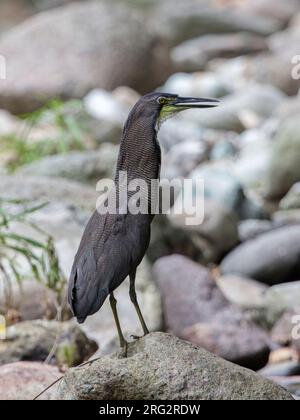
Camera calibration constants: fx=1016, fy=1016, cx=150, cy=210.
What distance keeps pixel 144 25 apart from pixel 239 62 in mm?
3112

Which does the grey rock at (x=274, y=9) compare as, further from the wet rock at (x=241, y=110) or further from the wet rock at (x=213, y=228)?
the wet rock at (x=213, y=228)

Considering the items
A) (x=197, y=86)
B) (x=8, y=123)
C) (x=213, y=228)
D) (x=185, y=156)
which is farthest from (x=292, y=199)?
(x=197, y=86)

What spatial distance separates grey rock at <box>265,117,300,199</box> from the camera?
11289mm

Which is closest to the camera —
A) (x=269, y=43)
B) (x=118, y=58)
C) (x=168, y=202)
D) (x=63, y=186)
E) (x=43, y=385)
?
(x=43, y=385)

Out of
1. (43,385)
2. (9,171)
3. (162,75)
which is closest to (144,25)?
(162,75)

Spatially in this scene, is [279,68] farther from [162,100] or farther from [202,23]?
[162,100]

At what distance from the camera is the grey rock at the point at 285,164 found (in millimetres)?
11289

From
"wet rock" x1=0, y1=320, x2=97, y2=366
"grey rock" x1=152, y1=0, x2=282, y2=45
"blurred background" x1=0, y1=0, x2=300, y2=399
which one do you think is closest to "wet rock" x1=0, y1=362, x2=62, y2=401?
"blurred background" x1=0, y1=0, x2=300, y2=399

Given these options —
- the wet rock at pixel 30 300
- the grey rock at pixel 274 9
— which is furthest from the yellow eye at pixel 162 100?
the grey rock at pixel 274 9

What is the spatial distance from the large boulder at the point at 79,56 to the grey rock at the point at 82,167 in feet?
18.8

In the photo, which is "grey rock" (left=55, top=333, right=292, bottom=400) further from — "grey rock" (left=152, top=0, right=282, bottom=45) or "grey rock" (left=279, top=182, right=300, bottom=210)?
"grey rock" (left=152, top=0, right=282, bottom=45)

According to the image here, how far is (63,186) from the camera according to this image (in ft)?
26.1

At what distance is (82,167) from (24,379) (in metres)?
4.35

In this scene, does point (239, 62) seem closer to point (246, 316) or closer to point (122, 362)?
point (246, 316)
